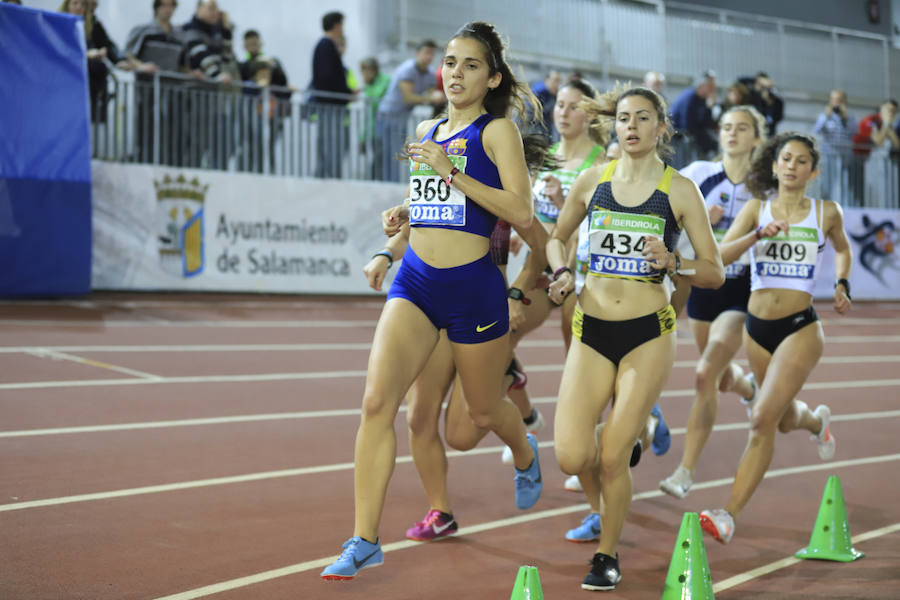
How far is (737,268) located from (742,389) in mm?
1030

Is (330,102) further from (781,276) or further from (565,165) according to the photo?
(781,276)

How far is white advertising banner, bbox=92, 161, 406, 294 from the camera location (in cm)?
1232

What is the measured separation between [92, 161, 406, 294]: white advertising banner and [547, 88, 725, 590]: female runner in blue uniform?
8.52 m

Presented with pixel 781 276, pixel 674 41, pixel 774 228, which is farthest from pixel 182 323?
pixel 674 41

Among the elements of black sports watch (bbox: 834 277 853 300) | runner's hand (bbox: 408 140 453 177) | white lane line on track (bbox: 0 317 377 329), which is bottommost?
white lane line on track (bbox: 0 317 377 329)

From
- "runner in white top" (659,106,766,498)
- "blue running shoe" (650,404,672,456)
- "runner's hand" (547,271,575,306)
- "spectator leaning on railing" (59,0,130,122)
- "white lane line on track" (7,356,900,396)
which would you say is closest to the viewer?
"runner's hand" (547,271,575,306)

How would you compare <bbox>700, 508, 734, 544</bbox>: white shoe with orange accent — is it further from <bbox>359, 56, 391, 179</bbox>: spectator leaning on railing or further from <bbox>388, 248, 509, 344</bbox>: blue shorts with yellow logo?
<bbox>359, 56, 391, 179</bbox>: spectator leaning on railing

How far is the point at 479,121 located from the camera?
14.5 feet

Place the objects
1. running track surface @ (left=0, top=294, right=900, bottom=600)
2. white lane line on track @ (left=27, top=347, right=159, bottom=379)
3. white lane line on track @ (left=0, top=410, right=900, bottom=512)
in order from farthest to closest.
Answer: white lane line on track @ (left=27, top=347, right=159, bottom=379) < white lane line on track @ (left=0, top=410, right=900, bottom=512) < running track surface @ (left=0, top=294, right=900, bottom=600)

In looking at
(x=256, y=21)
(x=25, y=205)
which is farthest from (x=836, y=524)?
(x=256, y=21)

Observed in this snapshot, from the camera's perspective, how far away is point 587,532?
204 inches

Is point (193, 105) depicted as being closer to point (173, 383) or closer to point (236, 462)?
point (173, 383)

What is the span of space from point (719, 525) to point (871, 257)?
588 inches

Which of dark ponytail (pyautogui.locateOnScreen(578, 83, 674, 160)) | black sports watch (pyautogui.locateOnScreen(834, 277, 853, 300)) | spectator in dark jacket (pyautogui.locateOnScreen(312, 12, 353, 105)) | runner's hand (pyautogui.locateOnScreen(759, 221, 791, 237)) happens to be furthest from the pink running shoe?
spectator in dark jacket (pyautogui.locateOnScreen(312, 12, 353, 105))
